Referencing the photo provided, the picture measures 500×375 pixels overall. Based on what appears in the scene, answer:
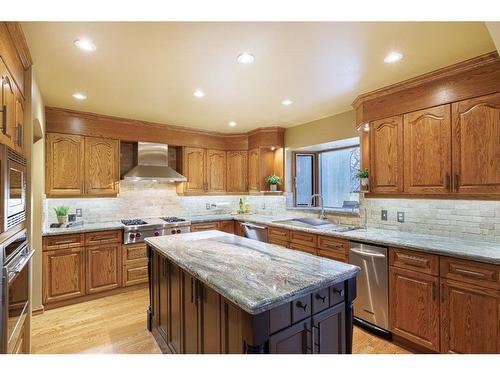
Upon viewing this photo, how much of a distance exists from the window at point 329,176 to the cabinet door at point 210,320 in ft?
9.66

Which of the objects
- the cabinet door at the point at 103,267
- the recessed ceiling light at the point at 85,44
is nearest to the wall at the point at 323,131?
the recessed ceiling light at the point at 85,44

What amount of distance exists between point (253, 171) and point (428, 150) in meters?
2.81

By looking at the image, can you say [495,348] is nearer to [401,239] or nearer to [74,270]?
[401,239]

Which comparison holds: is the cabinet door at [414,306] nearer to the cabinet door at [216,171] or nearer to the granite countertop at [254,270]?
the granite countertop at [254,270]

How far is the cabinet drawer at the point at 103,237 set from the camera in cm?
333

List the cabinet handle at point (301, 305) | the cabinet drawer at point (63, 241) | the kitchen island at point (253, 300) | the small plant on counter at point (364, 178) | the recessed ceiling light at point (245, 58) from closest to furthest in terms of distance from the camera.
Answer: the kitchen island at point (253, 300), the cabinet handle at point (301, 305), the recessed ceiling light at point (245, 58), the small plant on counter at point (364, 178), the cabinet drawer at point (63, 241)

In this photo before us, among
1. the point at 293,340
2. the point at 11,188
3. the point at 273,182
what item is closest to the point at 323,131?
the point at 273,182

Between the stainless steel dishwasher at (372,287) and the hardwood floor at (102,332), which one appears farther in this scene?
the stainless steel dishwasher at (372,287)

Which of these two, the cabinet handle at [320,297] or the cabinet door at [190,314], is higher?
the cabinet handle at [320,297]

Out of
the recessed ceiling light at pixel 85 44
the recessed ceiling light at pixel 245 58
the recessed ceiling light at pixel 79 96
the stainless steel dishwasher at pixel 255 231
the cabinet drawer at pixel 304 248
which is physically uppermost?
the recessed ceiling light at pixel 79 96

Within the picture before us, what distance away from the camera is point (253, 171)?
4746 millimetres

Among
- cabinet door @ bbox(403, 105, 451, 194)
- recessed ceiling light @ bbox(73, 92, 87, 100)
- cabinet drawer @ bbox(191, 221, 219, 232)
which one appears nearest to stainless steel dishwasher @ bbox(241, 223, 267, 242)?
cabinet drawer @ bbox(191, 221, 219, 232)

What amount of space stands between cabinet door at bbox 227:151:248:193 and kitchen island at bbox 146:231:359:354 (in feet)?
9.15

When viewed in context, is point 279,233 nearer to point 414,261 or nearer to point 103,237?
point 414,261
